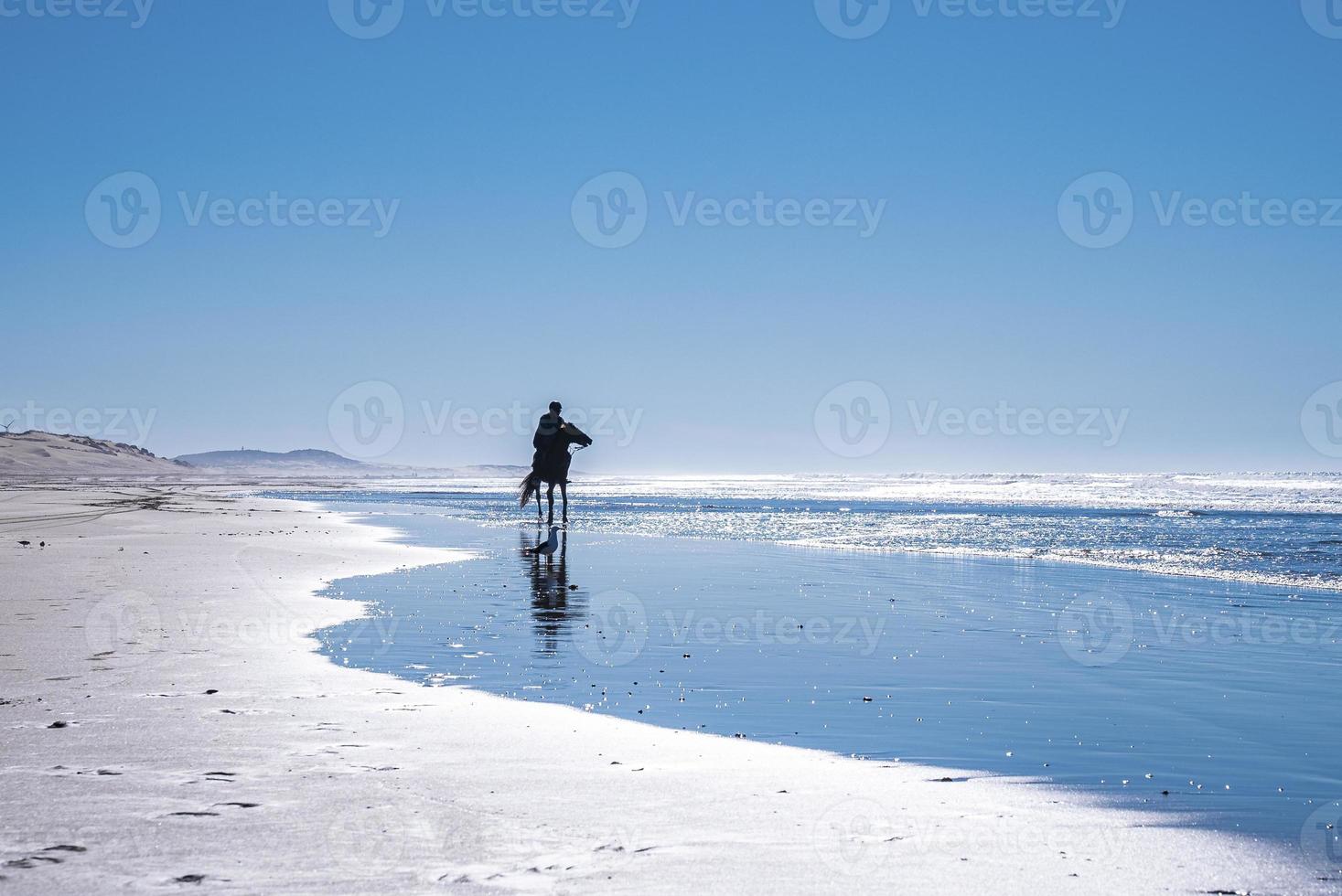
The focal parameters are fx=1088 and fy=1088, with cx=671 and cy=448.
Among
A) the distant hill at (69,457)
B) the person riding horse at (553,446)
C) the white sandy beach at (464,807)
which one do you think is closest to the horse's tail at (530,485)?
the person riding horse at (553,446)

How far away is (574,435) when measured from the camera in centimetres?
2914

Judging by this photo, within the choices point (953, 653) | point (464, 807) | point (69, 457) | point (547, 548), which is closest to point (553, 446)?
point (547, 548)

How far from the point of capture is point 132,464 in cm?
11806

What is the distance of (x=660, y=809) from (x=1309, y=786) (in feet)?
10.1

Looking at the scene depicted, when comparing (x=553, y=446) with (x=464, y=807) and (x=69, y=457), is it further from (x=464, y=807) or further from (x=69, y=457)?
(x=69, y=457)

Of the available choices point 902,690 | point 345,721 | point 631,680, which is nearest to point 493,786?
point 345,721

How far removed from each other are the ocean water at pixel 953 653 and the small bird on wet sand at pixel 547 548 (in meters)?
0.49

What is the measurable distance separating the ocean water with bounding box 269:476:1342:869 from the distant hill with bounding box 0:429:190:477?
78.3m

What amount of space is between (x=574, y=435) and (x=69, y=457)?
311ft

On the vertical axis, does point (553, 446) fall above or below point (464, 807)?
above

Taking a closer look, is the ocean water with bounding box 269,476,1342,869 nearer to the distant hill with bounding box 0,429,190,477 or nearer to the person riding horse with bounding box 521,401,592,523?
the person riding horse with bounding box 521,401,592,523

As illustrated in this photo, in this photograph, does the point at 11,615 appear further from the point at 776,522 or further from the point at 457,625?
the point at 776,522

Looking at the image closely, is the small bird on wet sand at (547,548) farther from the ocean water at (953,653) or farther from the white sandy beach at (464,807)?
the white sandy beach at (464,807)

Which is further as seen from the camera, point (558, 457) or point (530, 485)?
point (530, 485)
